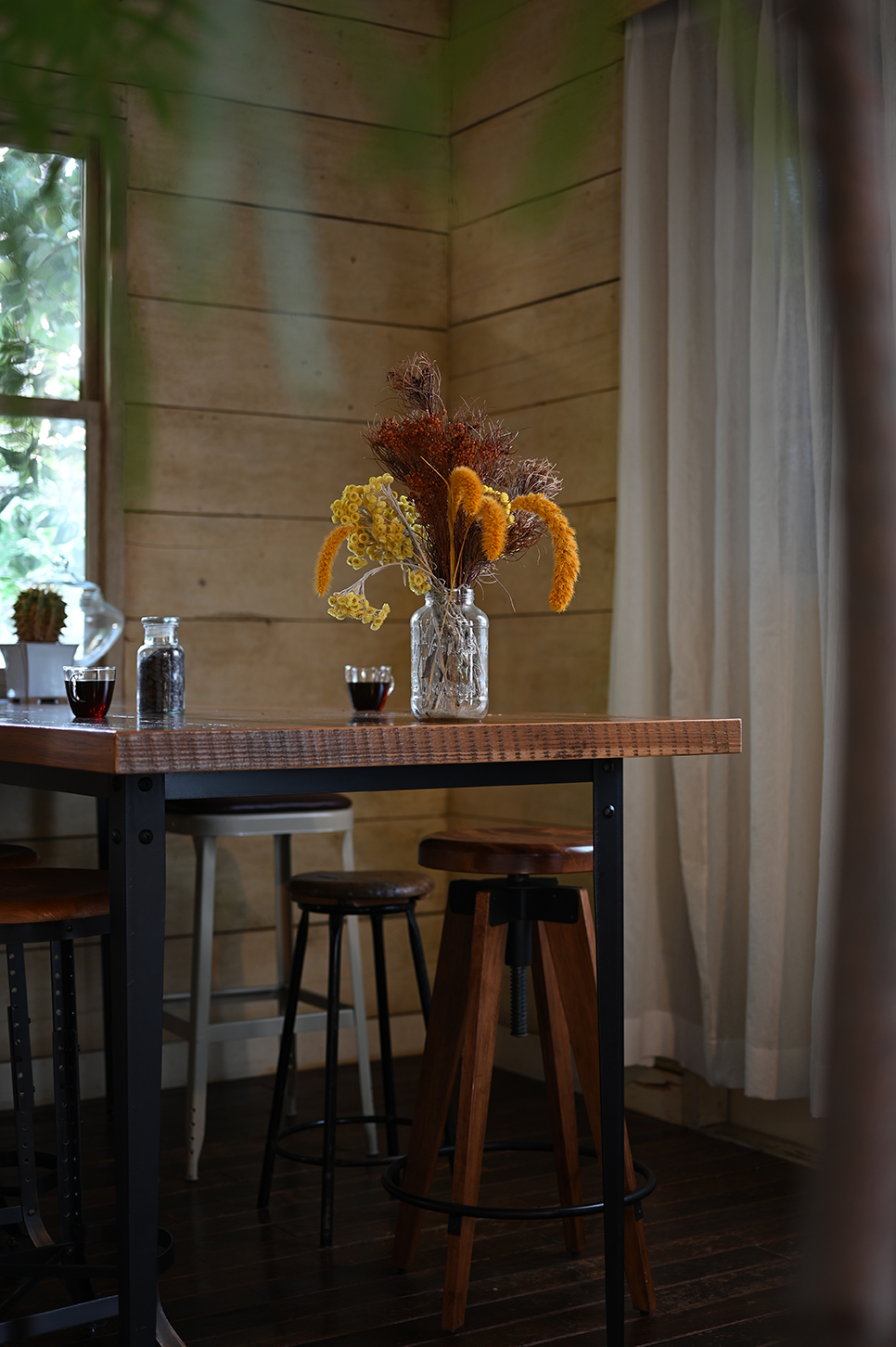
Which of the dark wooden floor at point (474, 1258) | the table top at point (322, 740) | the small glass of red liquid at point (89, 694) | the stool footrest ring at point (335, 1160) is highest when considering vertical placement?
the small glass of red liquid at point (89, 694)

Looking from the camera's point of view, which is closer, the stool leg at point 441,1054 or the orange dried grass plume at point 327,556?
the orange dried grass plume at point 327,556

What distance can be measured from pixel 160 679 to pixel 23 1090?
0.63 metres

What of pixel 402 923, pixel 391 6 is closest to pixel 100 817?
pixel 402 923

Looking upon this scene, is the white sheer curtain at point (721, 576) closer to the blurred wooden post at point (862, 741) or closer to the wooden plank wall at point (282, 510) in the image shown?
the wooden plank wall at point (282, 510)

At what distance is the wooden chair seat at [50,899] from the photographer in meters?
1.85

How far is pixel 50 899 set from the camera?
1.88 meters

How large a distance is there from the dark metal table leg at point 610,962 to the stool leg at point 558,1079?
0.34 m

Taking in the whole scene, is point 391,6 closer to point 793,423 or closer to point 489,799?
point 793,423

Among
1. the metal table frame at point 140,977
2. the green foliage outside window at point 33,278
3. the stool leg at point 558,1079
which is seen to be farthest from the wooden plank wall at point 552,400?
the green foliage outside window at point 33,278

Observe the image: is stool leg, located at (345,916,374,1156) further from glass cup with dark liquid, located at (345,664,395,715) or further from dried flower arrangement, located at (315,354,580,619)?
dried flower arrangement, located at (315,354,580,619)

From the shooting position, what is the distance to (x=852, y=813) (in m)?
0.23

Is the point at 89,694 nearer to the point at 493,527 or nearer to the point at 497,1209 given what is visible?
the point at 493,527

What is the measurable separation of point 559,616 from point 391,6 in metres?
3.07

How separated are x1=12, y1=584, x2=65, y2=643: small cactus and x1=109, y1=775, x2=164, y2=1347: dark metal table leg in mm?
1254
